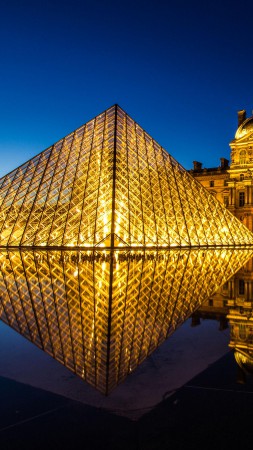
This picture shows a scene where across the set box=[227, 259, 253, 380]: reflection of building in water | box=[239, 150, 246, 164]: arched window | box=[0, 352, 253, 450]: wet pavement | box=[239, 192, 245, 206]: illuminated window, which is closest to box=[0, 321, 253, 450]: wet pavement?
box=[0, 352, 253, 450]: wet pavement

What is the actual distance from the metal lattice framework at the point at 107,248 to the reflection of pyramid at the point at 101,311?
0.02m

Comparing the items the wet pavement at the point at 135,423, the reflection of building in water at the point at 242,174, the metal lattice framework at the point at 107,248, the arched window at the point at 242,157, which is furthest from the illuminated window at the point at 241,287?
the arched window at the point at 242,157

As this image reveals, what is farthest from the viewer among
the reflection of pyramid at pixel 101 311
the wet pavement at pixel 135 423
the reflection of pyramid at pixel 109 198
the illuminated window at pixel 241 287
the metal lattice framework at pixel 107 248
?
the reflection of pyramid at pixel 109 198

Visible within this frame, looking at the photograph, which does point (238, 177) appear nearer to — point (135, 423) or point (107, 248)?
point (107, 248)

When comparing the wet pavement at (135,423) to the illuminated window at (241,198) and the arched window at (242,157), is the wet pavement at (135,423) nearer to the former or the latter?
the arched window at (242,157)

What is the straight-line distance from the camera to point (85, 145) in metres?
31.4

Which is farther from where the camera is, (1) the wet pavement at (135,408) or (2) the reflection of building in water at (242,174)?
(2) the reflection of building in water at (242,174)

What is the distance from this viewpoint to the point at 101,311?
709 centimetres

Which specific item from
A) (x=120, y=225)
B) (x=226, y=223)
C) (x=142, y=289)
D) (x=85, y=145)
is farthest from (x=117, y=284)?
(x=226, y=223)

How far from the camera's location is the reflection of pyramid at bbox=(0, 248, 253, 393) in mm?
4617

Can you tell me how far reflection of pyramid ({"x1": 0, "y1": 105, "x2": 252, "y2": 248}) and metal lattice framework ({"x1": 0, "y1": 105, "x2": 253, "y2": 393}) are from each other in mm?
92

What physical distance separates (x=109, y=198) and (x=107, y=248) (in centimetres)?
291

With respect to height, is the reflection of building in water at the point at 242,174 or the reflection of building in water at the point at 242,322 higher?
the reflection of building in water at the point at 242,174

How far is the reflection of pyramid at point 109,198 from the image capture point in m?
25.4
